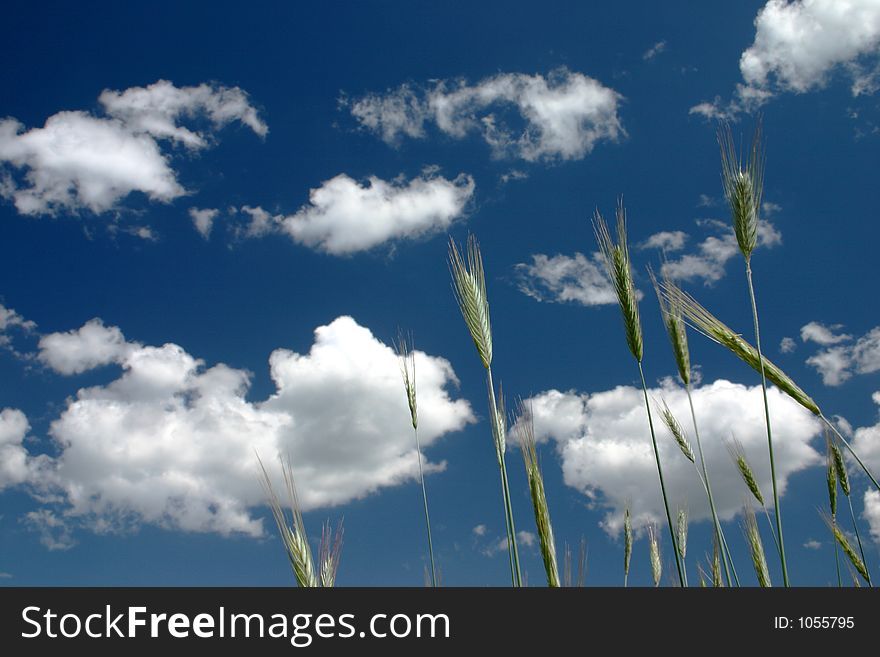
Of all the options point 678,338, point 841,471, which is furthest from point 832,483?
point 678,338

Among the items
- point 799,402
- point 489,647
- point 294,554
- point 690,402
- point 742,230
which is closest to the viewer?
point 489,647

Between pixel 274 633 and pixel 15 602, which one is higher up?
pixel 15 602

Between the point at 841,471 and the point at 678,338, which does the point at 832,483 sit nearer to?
the point at 841,471

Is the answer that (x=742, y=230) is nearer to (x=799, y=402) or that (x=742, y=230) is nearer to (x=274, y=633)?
(x=799, y=402)

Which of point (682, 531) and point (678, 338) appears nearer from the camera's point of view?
point (678, 338)

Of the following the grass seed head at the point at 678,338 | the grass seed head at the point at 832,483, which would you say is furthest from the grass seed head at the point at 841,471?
the grass seed head at the point at 678,338

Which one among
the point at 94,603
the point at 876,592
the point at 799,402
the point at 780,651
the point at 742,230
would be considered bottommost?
the point at 780,651

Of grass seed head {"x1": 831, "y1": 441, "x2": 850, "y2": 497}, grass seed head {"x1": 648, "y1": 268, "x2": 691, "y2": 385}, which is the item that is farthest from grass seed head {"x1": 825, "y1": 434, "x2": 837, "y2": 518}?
grass seed head {"x1": 648, "y1": 268, "x2": 691, "y2": 385}

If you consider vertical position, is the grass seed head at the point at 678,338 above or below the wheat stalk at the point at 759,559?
above

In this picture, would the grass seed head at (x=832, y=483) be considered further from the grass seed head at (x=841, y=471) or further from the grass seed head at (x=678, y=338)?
the grass seed head at (x=678, y=338)

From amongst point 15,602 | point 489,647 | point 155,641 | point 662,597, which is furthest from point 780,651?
point 15,602

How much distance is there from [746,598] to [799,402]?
2.81 ft

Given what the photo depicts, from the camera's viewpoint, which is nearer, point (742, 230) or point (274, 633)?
point (274, 633)

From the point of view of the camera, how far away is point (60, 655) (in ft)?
8.62
